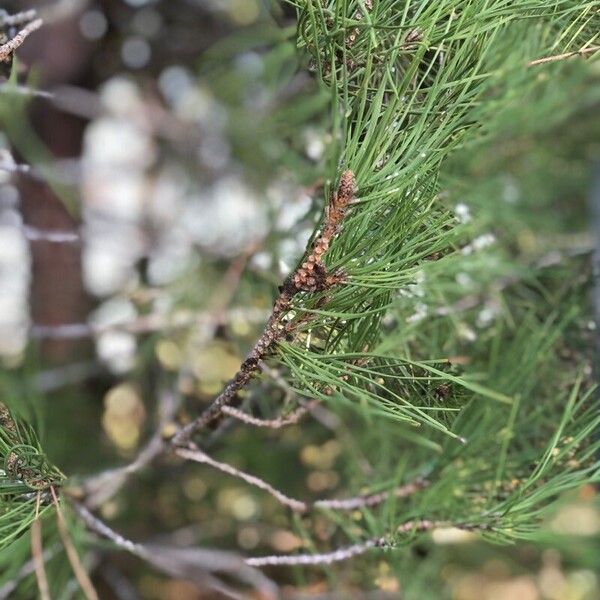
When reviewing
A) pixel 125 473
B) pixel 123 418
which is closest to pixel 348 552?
pixel 125 473

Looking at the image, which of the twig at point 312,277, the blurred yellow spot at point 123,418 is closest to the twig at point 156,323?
the blurred yellow spot at point 123,418

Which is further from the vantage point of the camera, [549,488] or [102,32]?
[102,32]

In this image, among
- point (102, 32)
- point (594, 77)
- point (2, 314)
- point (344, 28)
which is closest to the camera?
point (344, 28)

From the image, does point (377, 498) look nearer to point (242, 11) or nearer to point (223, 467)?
point (223, 467)

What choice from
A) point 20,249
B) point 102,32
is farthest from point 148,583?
point 102,32

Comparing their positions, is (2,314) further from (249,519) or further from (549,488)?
(549,488)

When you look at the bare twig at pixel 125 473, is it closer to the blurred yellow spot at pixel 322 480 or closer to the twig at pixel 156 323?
the twig at pixel 156 323

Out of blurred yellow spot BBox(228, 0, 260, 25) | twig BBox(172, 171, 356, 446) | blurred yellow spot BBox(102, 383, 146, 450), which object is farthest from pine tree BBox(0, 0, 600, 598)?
blurred yellow spot BBox(228, 0, 260, 25)

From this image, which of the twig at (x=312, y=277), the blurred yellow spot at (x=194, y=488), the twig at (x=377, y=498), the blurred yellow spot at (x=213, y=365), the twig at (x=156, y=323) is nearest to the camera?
the twig at (x=312, y=277)
